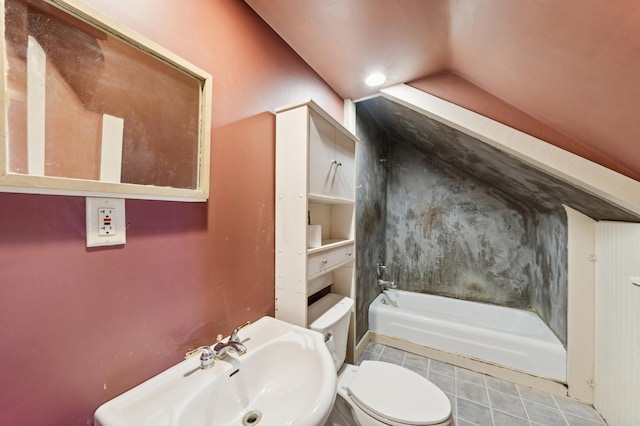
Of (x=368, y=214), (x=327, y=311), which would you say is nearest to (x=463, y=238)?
(x=368, y=214)

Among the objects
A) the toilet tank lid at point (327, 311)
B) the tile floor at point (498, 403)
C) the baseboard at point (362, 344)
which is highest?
the toilet tank lid at point (327, 311)

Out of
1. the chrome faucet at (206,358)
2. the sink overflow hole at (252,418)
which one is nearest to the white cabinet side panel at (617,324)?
the sink overflow hole at (252,418)

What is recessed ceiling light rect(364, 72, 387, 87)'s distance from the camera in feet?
5.32

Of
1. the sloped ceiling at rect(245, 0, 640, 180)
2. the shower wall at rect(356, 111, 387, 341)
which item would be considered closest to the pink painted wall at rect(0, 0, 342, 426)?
the sloped ceiling at rect(245, 0, 640, 180)

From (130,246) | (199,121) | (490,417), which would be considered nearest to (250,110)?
(199,121)

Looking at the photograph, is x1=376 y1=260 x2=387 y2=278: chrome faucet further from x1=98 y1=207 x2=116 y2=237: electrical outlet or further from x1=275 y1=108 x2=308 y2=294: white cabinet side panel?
x1=98 y1=207 x2=116 y2=237: electrical outlet

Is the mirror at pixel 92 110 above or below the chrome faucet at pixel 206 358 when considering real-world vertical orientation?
above

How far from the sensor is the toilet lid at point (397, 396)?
3.51 ft

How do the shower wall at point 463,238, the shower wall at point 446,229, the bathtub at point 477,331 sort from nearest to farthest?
1. the bathtub at point 477,331
2. the shower wall at point 446,229
3. the shower wall at point 463,238

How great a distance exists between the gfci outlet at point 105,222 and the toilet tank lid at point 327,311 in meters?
0.97

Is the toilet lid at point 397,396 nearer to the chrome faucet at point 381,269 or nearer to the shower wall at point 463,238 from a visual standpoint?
the shower wall at point 463,238

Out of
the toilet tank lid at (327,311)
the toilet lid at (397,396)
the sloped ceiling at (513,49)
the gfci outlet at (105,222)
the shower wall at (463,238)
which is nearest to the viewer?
the gfci outlet at (105,222)

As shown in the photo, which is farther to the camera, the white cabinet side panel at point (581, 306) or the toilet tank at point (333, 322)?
the white cabinet side panel at point (581, 306)

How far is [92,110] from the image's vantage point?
645 millimetres
